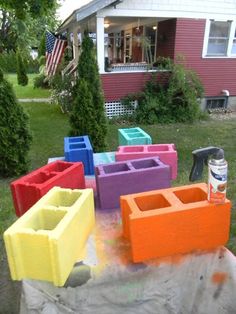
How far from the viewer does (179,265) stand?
→ 1.46m

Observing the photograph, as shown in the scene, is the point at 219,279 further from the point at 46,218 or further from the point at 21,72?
the point at 21,72

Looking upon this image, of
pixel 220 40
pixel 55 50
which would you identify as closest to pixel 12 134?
pixel 55 50

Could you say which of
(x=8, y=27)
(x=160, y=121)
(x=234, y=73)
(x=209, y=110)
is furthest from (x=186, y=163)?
(x=8, y=27)

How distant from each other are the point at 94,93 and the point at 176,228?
4754mm

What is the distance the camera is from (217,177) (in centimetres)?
138

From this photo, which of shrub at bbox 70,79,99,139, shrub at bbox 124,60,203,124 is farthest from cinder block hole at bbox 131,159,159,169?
shrub at bbox 124,60,203,124

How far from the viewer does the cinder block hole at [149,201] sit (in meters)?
1.60

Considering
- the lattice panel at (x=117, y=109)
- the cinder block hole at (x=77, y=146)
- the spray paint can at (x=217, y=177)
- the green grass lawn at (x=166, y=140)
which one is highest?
the spray paint can at (x=217, y=177)

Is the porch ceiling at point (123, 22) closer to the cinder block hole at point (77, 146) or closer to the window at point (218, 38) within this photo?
the window at point (218, 38)

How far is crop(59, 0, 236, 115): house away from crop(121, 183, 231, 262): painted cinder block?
7.81 meters

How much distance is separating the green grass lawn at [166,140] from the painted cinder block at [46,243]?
7.23 feet

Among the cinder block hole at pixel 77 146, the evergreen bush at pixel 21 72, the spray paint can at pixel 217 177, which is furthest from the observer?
the evergreen bush at pixel 21 72

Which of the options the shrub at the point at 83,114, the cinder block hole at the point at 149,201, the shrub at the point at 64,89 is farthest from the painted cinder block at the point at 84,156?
the shrub at the point at 64,89

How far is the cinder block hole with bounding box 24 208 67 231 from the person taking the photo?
1.46m
